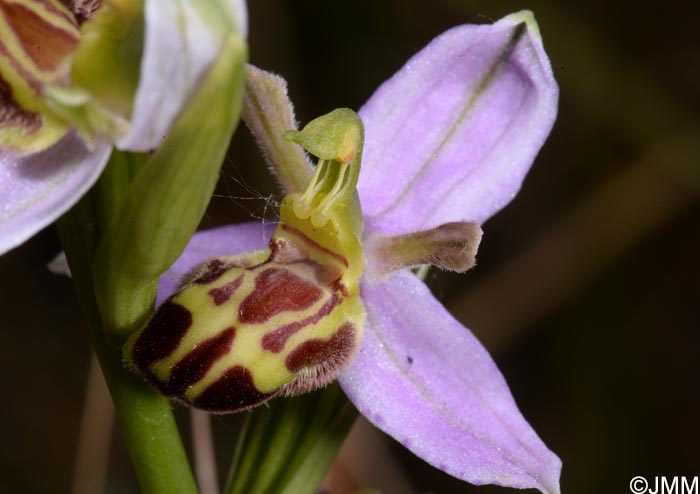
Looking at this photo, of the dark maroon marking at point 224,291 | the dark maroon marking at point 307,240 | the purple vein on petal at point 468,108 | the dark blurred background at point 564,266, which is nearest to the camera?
the dark maroon marking at point 224,291

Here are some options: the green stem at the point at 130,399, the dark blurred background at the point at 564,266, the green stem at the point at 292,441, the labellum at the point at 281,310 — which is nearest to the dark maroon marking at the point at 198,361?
the labellum at the point at 281,310

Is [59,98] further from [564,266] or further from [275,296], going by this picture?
[564,266]

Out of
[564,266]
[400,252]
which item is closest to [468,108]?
[400,252]

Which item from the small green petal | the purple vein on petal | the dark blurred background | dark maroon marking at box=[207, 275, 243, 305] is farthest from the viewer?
the dark blurred background

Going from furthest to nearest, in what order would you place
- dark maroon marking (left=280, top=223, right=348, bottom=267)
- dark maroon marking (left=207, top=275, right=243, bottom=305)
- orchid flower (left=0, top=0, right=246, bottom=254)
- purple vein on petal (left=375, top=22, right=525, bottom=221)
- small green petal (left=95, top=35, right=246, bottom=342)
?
purple vein on petal (left=375, top=22, right=525, bottom=221)
dark maroon marking (left=280, top=223, right=348, bottom=267)
dark maroon marking (left=207, top=275, right=243, bottom=305)
orchid flower (left=0, top=0, right=246, bottom=254)
small green petal (left=95, top=35, right=246, bottom=342)

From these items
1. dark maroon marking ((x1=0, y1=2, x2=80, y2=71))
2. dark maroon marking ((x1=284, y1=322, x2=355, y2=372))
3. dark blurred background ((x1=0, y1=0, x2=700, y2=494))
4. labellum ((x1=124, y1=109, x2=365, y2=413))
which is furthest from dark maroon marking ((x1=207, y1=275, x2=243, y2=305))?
dark blurred background ((x1=0, y1=0, x2=700, y2=494))

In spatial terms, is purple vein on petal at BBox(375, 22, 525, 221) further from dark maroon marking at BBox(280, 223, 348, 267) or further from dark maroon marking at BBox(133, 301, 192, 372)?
dark maroon marking at BBox(133, 301, 192, 372)

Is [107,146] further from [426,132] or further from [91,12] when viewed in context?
[426,132]

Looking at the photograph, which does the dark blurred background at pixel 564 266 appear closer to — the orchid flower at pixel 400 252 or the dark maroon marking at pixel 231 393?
the orchid flower at pixel 400 252
